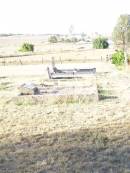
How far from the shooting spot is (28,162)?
873cm

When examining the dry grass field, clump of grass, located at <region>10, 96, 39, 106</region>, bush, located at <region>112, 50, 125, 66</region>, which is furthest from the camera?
bush, located at <region>112, 50, 125, 66</region>

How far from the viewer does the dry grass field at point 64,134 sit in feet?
28.1

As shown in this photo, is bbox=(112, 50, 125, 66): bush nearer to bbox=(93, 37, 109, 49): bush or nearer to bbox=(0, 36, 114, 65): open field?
bbox=(0, 36, 114, 65): open field

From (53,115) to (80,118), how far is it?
110cm

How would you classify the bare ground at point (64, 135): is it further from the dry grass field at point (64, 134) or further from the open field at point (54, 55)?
the open field at point (54, 55)

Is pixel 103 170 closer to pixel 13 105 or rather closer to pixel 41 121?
pixel 41 121

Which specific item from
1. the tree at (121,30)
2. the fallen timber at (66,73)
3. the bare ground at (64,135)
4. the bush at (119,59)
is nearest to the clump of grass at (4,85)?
the fallen timber at (66,73)

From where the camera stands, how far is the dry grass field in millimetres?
8578

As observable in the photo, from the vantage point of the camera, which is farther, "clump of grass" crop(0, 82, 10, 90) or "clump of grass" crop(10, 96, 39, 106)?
"clump of grass" crop(0, 82, 10, 90)

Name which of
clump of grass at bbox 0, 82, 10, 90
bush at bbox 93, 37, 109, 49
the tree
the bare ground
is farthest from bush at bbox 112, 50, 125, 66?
bush at bbox 93, 37, 109, 49

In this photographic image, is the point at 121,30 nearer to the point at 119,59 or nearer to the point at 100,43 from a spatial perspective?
the point at 119,59

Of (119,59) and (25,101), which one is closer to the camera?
(25,101)

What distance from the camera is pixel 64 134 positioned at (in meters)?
11.1

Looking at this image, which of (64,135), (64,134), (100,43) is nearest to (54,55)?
(100,43)
